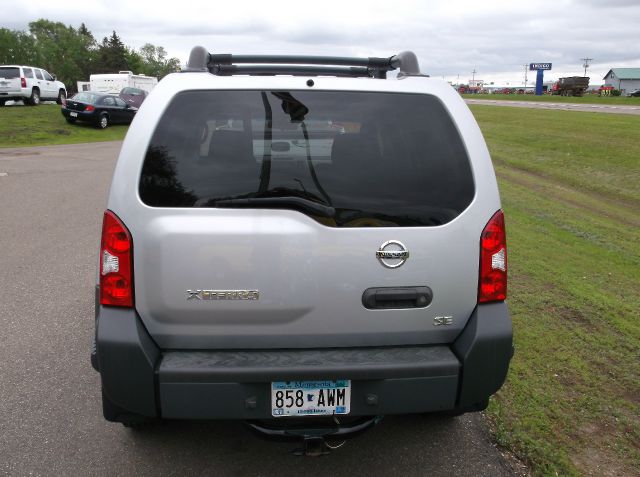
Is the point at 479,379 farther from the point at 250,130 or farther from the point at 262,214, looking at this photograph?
the point at 250,130

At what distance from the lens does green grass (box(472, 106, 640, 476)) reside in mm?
3232

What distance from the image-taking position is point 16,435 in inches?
129

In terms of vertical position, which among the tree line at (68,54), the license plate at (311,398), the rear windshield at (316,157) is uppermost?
the tree line at (68,54)

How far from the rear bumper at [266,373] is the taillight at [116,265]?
2.3 inches

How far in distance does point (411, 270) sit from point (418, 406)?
605mm

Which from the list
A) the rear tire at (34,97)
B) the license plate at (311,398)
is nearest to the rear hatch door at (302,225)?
the license plate at (311,398)

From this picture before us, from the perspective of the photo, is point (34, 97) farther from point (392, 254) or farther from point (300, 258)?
point (392, 254)

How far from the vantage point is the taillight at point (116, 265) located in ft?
8.38

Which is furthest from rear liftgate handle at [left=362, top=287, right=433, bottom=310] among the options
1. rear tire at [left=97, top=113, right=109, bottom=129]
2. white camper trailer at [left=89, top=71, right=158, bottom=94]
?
white camper trailer at [left=89, top=71, right=158, bottom=94]

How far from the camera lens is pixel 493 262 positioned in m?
2.72

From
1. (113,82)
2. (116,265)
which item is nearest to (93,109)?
(113,82)

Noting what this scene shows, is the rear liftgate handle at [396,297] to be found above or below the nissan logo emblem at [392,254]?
below

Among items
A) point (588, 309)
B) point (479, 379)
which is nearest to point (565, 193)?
point (588, 309)

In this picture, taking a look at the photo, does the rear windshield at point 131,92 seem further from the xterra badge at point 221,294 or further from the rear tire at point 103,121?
Answer: the xterra badge at point 221,294
